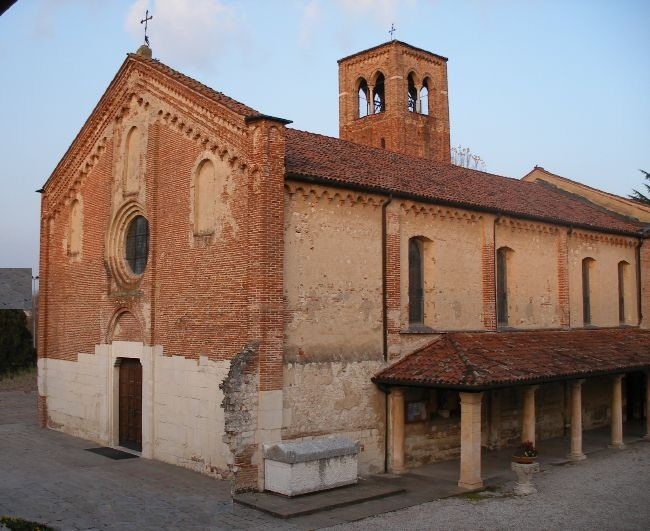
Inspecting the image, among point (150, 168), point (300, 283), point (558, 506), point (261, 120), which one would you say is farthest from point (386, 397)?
point (150, 168)

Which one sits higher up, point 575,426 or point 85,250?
point 85,250

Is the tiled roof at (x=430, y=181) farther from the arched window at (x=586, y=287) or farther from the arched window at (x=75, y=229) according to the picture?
the arched window at (x=75, y=229)

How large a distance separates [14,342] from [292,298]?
91.1ft

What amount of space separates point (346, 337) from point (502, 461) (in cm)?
546

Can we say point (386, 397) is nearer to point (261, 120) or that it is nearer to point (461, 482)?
point (461, 482)

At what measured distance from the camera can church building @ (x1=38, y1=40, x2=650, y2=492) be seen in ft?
47.6

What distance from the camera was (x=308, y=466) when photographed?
13.4 metres

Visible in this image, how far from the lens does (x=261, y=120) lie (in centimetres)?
1431

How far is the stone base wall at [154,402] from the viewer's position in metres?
15.1

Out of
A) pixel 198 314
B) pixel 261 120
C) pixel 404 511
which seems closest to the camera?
pixel 404 511

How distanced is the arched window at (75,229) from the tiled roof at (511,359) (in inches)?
409

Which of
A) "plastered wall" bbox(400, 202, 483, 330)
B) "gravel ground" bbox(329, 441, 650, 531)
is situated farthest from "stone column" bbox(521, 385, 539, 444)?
"plastered wall" bbox(400, 202, 483, 330)

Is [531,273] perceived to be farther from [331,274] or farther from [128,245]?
[128,245]

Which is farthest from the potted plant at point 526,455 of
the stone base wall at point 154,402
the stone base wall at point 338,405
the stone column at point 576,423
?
the stone base wall at point 154,402
